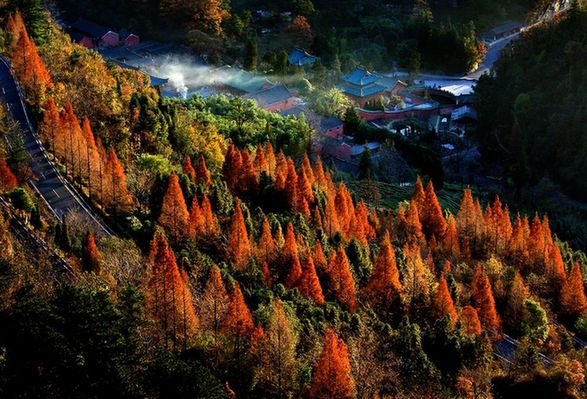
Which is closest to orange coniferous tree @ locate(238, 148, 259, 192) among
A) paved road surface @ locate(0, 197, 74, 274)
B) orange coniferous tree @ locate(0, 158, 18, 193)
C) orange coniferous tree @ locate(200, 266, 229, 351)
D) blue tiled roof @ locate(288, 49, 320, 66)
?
orange coniferous tree @ locate(0, 158, 18, 193)

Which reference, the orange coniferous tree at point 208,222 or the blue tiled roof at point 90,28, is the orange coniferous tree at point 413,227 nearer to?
the orange coniferous tree at point 208,222

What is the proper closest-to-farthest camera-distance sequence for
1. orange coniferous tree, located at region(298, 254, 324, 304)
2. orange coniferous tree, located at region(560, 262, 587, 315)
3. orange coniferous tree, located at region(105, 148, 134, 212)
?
orange coniferous tree, located at region(298, 254, 324, 304) → orange coniferous tree, located at region(105, 148, 134, 212) → orange coniferous tree, located at region(560, 262, 587, 315)

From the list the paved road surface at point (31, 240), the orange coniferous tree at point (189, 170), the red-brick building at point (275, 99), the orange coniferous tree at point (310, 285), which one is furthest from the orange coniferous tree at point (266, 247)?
the red-brick building at point (275, 99)

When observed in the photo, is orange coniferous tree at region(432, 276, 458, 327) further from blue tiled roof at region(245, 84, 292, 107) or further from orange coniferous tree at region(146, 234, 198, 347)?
blue tiled roof at region(245, 84, 292, 107)

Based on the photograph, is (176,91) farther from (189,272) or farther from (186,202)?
(189,272)

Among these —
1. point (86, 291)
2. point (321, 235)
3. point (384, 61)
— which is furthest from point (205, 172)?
point (384, 61)

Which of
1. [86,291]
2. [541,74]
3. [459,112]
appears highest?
[86,291]
